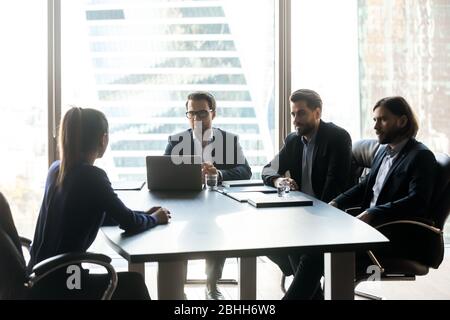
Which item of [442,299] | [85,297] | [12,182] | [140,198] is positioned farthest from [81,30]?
[442,299]

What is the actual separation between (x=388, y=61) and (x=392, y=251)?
2.41 metres

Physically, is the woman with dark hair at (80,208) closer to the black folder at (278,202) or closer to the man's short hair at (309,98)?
the black folder at (278,202)

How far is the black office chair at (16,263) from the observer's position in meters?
1.77

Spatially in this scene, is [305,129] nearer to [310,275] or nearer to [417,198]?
[417,198]

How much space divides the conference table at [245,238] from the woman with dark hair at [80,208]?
0.09 meters

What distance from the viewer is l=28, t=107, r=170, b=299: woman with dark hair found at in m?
1.94

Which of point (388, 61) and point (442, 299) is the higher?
point (388, 61)

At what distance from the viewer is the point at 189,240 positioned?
180cm

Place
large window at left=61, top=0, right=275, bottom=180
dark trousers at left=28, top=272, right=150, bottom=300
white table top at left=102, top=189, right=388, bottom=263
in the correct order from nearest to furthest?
white table top at left=102, top=189, right=388, bottom=263 < dark trousers at left=28, top=272, right=150, bottom=300 < large window at left=61, top=0, right=275, bottom=180

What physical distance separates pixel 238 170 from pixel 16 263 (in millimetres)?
2058

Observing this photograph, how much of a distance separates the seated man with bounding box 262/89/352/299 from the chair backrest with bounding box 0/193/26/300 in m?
1.63

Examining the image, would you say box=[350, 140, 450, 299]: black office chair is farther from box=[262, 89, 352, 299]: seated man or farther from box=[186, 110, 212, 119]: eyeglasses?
box=[186, 110, 212, 119]: eyeglasses

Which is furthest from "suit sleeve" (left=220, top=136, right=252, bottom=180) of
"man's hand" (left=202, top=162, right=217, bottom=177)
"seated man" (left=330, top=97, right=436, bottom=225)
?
"seated man" (left=330, top=97, right=436, bottom=225)

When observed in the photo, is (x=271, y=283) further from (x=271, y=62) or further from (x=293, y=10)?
(x=293, y=10)
